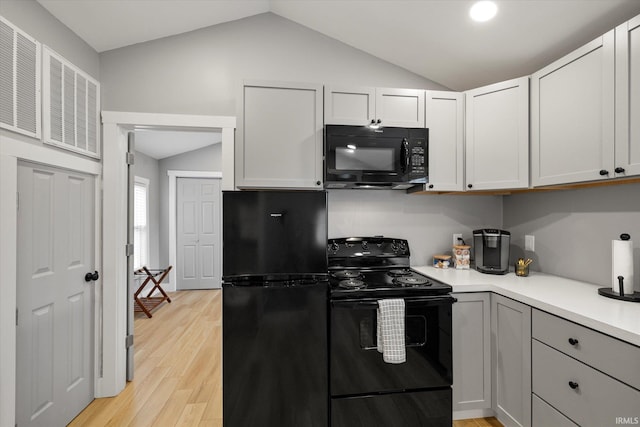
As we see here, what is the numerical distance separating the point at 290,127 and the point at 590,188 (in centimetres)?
201

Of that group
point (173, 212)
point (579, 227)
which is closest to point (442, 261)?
point (579, 227)

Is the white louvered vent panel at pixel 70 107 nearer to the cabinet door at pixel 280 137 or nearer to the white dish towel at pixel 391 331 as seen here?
the cabinet door at pixel 280 137

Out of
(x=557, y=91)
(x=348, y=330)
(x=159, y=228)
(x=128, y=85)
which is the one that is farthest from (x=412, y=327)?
(x=159, y=228)

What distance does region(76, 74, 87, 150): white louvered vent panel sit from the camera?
1.94 metres

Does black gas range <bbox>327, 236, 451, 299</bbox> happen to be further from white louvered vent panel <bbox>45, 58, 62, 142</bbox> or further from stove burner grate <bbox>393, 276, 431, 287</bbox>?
white louvered vent panel <bbox>45, 58, 62, 142</bbox>

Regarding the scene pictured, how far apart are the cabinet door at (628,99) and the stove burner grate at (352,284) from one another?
1.44 meters

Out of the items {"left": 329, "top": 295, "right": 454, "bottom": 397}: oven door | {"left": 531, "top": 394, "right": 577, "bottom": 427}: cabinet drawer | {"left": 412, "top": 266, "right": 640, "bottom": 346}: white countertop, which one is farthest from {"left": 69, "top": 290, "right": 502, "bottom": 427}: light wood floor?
{"left": 412, "top": 266, "right": 640, "bottom": 346}: white countertop

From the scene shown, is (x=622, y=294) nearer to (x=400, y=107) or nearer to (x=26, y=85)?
(x=400, y=107)

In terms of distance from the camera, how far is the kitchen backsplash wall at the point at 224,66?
2.22 meters

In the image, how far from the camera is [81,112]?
198 centimetres

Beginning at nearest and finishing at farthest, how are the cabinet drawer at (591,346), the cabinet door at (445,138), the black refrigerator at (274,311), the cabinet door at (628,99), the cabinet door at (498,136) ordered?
the cabinet drawer at (591,346) < the cabinet door at (628,99) < the black refrigerator at (274,311) < the cabinet door at (498,136) < the cabinet door at (445,138)

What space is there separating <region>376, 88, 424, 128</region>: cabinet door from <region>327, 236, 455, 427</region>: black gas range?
3.86ft

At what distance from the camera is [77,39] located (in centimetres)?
197

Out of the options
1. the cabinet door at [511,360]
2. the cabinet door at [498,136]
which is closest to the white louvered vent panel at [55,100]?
the cabinet door at [498,136]
